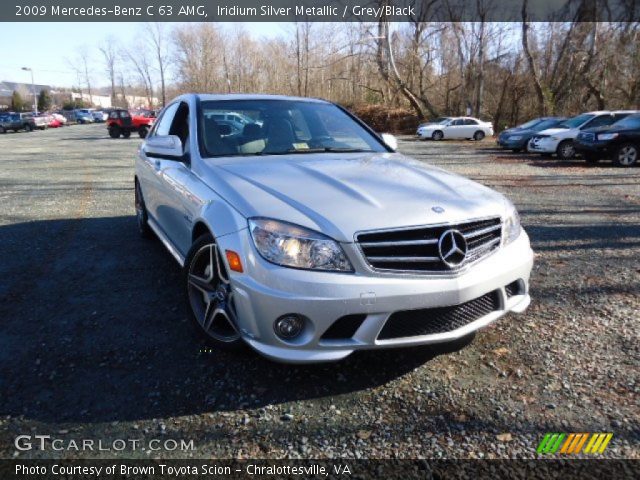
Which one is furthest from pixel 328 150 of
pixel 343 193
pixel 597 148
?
pixel 597 148

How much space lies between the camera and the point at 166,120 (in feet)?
16.0

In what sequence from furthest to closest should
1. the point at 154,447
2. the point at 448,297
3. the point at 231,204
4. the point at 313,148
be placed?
the point at 313,148 < the point at 231,204 < the point at 448,297 < the point at 154,447

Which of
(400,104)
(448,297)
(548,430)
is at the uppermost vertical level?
(400,104)

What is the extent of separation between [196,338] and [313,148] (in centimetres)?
172

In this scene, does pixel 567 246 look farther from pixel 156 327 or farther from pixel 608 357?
pixel 156 327

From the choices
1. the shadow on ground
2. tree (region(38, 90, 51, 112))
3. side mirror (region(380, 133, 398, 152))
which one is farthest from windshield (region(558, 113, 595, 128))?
tree (region(38, 90, 51, 112))

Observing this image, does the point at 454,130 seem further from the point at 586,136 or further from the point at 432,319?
the point at 432,319

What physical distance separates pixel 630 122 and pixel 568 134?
2262 mm

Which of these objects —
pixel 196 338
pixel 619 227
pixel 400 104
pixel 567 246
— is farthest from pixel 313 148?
pixel 400 104

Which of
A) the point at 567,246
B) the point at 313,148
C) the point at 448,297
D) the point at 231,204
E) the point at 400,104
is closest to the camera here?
the point at 448,297

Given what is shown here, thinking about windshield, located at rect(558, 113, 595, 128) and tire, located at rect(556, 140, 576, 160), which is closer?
tire, located at rect(556, 140, 576, 160)

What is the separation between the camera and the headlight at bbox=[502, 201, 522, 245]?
288 cm

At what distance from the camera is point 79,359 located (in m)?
2.95

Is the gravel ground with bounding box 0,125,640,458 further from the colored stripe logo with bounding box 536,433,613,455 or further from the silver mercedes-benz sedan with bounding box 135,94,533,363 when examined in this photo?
the silver mercedes-benz sedan with bounding box 135,94,533,363
